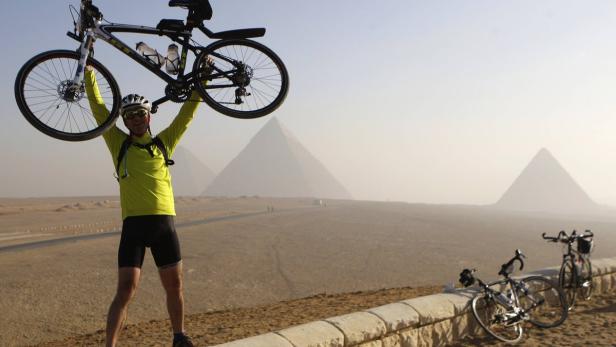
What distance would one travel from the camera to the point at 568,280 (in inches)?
291

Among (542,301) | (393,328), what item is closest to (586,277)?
(542,301)

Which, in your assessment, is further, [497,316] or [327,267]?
[327,267]

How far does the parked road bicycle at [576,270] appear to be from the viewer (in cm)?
733

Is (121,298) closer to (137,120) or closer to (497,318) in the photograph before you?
(137,120)

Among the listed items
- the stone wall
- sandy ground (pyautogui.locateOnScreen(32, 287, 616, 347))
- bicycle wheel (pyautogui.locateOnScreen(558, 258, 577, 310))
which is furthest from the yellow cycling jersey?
bicycle wheel (pyautogui.locateOnScreen(558, 258, 577, 310))

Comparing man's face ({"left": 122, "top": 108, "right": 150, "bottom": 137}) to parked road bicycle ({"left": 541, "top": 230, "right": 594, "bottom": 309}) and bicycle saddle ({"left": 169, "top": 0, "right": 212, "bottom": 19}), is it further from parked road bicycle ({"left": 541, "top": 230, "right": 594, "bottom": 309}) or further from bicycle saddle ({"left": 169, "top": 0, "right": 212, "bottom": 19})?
parked road bicycle ({"left": 541, "top": 230, "right": 594, "bottom": 309})

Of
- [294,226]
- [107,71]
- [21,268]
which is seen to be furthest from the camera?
[294,226]

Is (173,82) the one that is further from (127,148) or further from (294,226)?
(294,226)

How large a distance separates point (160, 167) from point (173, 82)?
2.88ft

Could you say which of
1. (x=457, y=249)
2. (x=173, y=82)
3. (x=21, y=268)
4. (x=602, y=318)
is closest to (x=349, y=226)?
(x=457, y=249)

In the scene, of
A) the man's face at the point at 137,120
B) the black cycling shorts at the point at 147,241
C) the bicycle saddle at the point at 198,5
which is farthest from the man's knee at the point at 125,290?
the bicycle saddle at the point at 198,5

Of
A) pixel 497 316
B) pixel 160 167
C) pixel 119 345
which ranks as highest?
pixel 160 167

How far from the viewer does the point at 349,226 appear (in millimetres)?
41125

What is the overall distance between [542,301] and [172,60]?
5.65 meters
